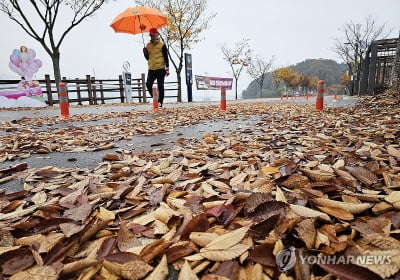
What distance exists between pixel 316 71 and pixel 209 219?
82.6 metres

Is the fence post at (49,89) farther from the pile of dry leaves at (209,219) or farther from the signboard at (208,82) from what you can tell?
the pile of dry leaves at (209,219)

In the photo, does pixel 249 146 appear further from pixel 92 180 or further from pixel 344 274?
pixel 344 274

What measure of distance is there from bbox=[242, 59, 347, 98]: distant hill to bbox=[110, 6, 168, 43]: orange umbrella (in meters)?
63.1

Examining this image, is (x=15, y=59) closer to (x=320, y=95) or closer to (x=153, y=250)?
(x=320, y=95)

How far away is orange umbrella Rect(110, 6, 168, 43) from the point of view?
733 cm

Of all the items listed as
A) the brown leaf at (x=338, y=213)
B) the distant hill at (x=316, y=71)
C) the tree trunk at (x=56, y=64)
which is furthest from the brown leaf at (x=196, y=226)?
the distant hill at (x=316, y=71)

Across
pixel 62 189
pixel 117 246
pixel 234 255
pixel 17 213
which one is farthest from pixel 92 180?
pixel 234 255

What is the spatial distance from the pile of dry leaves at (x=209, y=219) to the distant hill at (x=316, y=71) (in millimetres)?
69149

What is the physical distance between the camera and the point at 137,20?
773 centimetres

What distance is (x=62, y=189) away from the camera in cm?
147

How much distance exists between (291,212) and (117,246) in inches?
25.9

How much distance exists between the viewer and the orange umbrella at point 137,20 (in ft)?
24.1

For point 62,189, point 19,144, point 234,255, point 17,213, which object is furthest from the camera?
point 19,144

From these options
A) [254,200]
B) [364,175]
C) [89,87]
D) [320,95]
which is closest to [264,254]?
[254,200]
